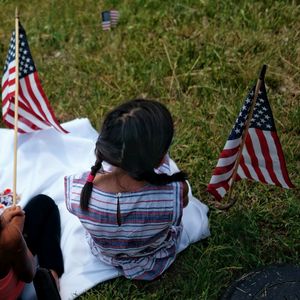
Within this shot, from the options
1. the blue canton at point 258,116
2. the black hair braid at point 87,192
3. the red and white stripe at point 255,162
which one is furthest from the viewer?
the red and white stripe at point 255,162

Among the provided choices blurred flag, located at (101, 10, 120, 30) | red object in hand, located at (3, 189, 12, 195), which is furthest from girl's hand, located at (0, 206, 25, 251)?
blurred flag, located at (101, 10, 120, 30)

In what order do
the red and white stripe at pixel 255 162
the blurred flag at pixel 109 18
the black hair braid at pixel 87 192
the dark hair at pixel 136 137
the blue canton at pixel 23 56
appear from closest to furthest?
the dark hair at pixel 136 137 → the black hair braid at pixel 87 192 → the red and white stripe at pixel 255 162 → the blue canton at pixel 23 56 → the blurred flag at pixel 109 18

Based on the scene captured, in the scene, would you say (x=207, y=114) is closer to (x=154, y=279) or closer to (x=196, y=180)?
(x=196, y=180)

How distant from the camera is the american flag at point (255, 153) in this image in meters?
2.46

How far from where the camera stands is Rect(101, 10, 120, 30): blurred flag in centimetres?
438

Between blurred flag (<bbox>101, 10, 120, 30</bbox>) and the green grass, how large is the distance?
65 mm

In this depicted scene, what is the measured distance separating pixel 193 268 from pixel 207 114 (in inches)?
48.0

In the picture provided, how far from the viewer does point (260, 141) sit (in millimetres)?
2568

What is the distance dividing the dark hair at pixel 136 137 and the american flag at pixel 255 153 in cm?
49

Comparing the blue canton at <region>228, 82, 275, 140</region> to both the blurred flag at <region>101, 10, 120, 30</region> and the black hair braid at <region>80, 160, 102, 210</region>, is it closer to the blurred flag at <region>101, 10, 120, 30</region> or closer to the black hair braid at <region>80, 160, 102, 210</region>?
the black hair braid at <region>80, 160, 102, 210</region>

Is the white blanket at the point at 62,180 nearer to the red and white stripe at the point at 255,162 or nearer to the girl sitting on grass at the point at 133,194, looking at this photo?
the girl sitting on grass at the point at 133,194

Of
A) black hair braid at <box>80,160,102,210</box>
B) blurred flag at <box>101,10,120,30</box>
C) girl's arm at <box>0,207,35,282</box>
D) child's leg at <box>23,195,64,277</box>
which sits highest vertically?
blurred flag at <box>101,10,120,30</box>

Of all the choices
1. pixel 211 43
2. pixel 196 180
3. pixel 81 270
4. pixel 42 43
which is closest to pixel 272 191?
pixel 196 180

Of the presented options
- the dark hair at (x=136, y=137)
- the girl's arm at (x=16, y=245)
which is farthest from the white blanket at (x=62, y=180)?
the dark hair at (x=136, y=137)
